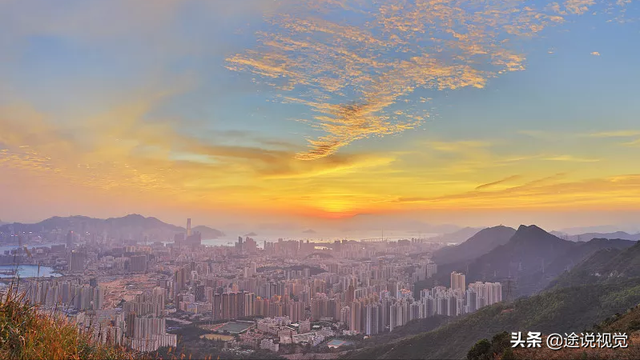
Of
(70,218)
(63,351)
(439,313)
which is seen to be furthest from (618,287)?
(70,218)

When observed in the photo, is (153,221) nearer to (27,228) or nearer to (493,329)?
(27,228)

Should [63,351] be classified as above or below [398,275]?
above

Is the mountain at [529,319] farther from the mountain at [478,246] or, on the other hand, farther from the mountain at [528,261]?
the mountain at [478,246]

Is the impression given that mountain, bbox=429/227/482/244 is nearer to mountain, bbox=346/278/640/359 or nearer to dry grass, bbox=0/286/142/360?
mountain, bbox=346/278/640/359

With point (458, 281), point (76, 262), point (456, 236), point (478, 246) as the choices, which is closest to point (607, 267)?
point (458, 281)

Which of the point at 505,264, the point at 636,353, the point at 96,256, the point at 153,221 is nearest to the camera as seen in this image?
the point at 636,353

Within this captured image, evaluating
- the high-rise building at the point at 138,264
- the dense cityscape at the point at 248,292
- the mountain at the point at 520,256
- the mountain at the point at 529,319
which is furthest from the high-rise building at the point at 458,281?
the high-rise building at the point at 138,264
